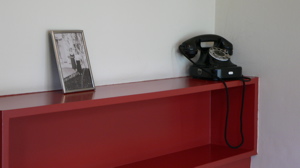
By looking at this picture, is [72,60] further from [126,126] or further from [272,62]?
[272,62]

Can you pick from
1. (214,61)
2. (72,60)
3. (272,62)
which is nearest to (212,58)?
(214,61)

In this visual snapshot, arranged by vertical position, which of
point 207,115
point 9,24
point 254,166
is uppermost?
point 9,24

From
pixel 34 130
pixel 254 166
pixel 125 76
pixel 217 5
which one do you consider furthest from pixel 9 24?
pixel 254 166

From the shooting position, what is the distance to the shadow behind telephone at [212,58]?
1671 mm

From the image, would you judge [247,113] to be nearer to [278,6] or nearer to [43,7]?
[278,6]

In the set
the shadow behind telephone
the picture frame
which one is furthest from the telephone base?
the picture frame

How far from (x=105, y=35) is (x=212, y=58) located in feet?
1.59

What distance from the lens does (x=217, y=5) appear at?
1880 millimetres

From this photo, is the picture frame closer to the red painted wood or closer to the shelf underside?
the red painted wood

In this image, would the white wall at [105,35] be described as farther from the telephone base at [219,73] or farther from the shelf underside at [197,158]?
the shelf underside at [197,158]

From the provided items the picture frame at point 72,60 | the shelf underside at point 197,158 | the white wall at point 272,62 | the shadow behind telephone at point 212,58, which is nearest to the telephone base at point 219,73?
the shadow behind telephone at point 212,58

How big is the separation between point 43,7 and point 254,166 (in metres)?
1.13

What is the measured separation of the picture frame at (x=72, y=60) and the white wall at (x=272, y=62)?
28.8 inches

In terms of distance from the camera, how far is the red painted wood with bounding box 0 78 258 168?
128 centimetres
